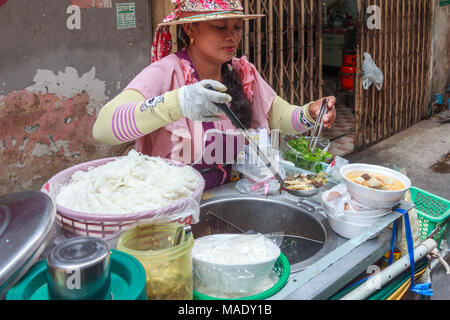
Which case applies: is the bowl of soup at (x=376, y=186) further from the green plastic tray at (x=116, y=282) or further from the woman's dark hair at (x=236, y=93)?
the green plastic tray at (x=116, y=282)

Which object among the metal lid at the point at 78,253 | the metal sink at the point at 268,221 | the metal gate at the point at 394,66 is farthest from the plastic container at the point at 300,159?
the metal gate at the point at 394,66

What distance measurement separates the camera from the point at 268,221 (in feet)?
6.51

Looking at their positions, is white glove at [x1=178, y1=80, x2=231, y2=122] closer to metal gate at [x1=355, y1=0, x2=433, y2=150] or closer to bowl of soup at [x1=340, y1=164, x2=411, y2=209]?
bowl of soup at [x1=340, y1=164, x2=411, y2=209]

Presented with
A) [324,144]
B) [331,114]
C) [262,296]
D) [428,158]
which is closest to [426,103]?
[428,158]

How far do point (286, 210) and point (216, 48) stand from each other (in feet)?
3.04

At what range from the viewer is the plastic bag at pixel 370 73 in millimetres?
5848

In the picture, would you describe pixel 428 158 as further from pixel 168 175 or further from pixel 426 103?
pixel 168 175

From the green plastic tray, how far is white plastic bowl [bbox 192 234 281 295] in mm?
281

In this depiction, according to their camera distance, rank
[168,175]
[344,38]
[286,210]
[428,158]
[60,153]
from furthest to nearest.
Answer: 1. [344,38]
2. [428,158]
3. [60,153]
4. [286,210]
5. [168,175]

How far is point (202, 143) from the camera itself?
221 cm

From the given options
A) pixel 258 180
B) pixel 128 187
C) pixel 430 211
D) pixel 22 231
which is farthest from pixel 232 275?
pixel 430 211

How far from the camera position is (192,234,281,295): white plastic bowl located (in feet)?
4.00

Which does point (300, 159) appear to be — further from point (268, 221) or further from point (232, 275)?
point (232, 275)

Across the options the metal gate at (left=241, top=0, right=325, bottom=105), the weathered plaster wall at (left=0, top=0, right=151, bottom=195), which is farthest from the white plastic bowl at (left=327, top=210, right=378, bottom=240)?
the metal gate at (left=241, top=0, right=325, bottom=105)
